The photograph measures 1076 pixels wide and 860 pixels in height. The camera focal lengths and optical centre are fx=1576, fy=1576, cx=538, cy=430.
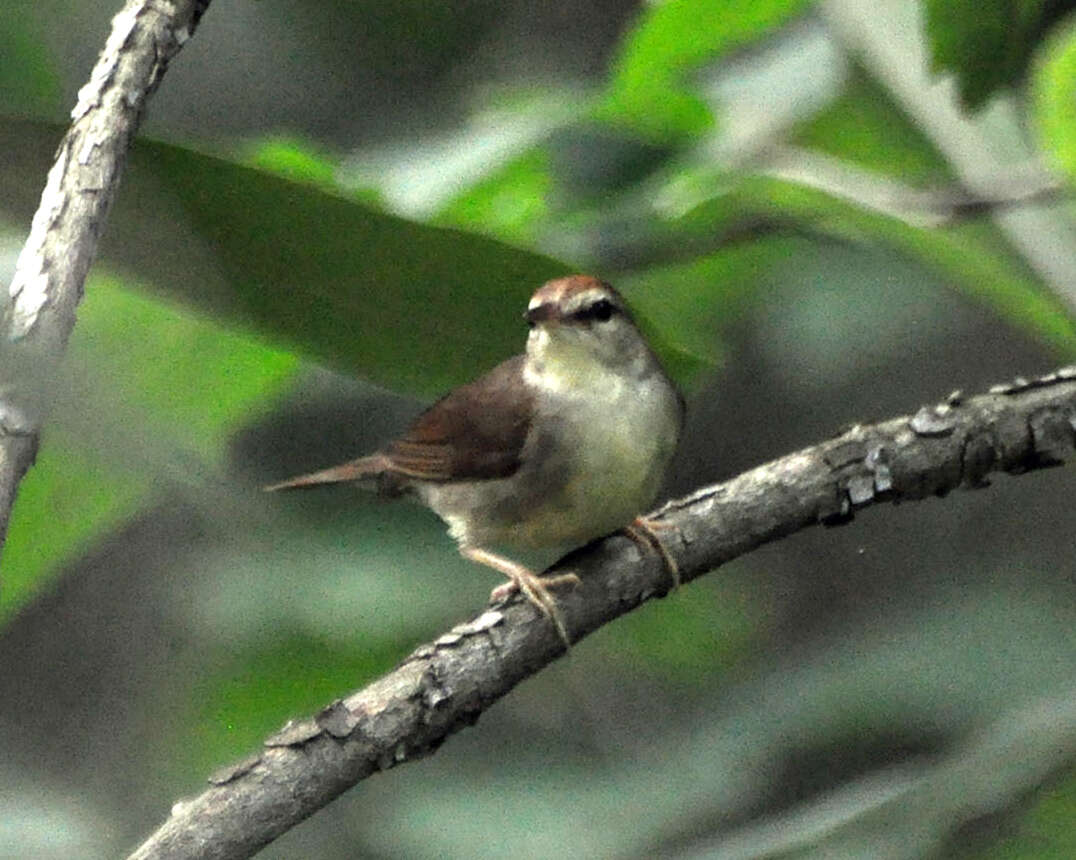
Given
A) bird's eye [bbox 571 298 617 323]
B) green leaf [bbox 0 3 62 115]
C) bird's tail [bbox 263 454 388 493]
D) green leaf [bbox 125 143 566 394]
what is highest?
green leaf [bbox 0 3 62 115]

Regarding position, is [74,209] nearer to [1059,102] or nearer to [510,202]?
[510,202]

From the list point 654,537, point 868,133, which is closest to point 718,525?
point 654,537

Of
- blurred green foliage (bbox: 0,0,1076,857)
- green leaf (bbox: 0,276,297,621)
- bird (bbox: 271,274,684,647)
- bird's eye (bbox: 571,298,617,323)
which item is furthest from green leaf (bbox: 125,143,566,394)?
bird's eye (bbox: 571,298,617,323)

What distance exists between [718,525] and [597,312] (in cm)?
49

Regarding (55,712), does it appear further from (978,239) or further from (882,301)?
(978,239)

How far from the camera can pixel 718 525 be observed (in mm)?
1999

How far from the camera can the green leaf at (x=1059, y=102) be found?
185cm

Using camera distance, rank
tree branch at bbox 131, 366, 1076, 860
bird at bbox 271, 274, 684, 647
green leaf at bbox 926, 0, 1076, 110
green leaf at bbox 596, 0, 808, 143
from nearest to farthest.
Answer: tree branch at bbox 131, 366, 1076, 860 < green leaf at bbox 926, 0, 1076, 110 < green leaf at bbox 596, 0, 808, 143 < bird at bbox 271, 274, 684, 647

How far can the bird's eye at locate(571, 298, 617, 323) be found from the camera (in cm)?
234

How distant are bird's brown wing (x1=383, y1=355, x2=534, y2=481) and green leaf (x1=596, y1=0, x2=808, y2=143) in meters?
0.52

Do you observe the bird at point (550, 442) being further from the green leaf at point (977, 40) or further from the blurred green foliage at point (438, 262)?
the green leaf at point (977, 40)

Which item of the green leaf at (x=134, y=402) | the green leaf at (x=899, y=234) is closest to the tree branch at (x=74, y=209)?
the green leaf at (x=134, y=402)

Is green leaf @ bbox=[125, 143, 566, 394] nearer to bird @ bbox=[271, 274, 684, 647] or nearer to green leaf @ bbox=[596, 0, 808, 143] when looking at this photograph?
green leaf @ bbox=[596, 0, 808, 143]

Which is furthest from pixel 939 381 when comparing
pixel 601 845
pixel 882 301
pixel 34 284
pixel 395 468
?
pixel 34 284
